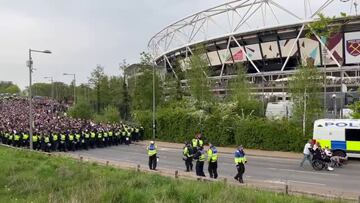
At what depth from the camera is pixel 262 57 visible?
2936 inches

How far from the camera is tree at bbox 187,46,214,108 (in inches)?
1779

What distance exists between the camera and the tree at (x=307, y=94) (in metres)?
34.2

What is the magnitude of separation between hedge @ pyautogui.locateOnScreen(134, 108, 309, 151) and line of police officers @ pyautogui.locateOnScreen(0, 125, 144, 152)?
4.68 m

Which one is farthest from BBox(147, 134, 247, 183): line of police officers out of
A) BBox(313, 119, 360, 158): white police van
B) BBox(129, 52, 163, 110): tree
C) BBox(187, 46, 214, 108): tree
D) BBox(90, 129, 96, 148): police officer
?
BBox(129, 52, 163, 110): tree

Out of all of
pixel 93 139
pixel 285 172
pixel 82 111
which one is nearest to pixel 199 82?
pixel 93 139

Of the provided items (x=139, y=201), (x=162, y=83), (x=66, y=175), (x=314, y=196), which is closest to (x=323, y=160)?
(x=314, y=196)

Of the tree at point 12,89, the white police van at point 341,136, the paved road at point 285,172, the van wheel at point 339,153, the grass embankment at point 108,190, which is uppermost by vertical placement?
the tree at point 12,89

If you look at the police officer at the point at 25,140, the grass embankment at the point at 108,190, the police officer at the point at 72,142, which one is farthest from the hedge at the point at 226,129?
the grass embankment at the point at 108,190

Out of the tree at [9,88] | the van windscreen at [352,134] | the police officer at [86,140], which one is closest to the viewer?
the van windscreen at [352,134]

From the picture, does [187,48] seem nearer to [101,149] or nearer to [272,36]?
[272,36]

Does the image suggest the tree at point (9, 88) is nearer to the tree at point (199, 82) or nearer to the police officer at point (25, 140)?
the tree at point (199, 82)

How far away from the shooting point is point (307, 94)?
115 feet

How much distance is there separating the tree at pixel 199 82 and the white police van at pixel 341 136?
52.8 feet

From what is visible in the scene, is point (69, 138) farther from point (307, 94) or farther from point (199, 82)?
point (307, 94)
